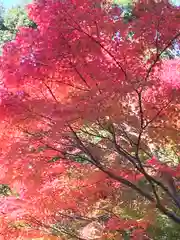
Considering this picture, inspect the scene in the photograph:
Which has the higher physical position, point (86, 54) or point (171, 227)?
point (86, 54)

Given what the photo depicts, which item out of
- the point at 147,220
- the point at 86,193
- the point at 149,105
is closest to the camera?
the point at 149,105

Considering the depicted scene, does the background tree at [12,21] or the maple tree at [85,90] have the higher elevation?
the background tree at [12,21]

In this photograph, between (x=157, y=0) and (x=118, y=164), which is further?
(x=118, y=164)

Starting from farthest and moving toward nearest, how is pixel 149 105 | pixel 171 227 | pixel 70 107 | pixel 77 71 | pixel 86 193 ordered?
pixel 171 227, pixel 86 193, pixel 149 105, pixel 77 71, pixel 70 107

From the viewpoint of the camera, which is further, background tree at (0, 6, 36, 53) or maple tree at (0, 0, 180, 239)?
background tree at (0, 6, 36, 53)

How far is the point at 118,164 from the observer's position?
4.11 m

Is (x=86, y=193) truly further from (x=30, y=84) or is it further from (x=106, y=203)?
(x=30, y=84)

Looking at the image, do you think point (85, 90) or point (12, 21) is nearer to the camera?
point (85, 90)

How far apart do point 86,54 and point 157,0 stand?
693mm

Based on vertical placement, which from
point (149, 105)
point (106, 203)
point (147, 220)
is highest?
point (149, 105)

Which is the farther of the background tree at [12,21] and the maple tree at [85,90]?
the background tree at [12,21]

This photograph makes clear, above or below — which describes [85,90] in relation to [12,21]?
below

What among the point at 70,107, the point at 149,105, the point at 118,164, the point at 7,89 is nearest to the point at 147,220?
the point at 118,164

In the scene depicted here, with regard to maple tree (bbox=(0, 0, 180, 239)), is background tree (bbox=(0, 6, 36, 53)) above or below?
above
